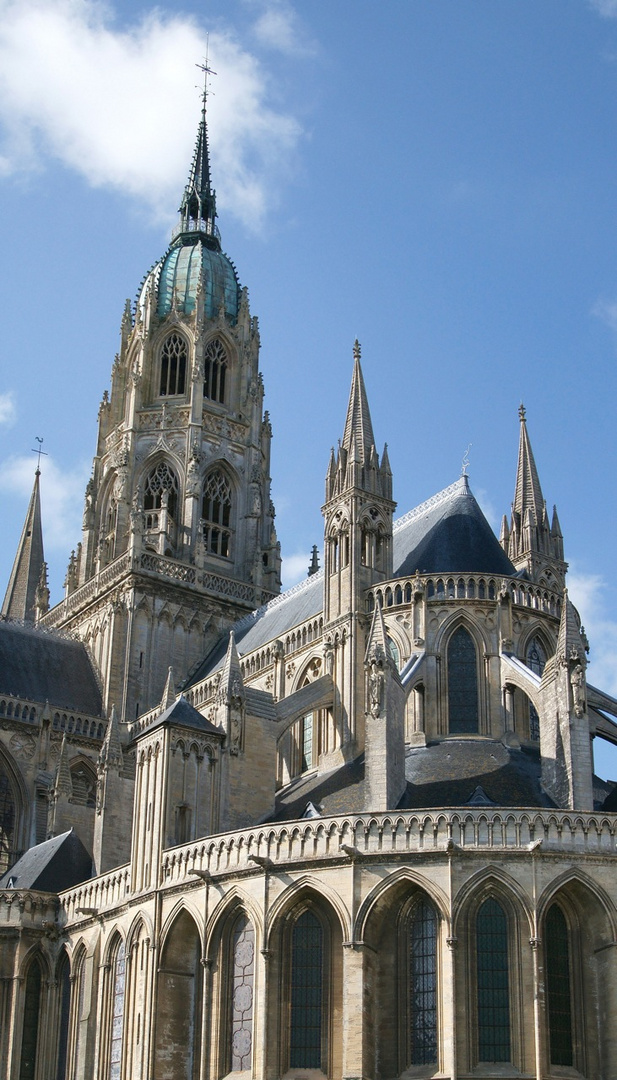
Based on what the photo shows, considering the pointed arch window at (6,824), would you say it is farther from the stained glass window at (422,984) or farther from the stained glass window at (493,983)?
the stained glass window at (493,983)

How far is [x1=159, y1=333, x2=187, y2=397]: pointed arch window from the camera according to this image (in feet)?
205

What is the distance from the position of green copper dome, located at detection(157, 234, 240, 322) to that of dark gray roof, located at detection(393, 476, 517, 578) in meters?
21.1

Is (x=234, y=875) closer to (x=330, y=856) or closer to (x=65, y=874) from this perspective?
(x=330, y=856)

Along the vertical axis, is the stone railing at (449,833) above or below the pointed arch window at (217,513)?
below

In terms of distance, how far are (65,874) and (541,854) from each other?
698 inches

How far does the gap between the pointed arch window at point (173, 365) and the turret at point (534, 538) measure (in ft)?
60.8

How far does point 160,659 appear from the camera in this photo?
2169 inches

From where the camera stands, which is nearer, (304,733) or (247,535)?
(304,733)

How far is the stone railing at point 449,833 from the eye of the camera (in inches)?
1242

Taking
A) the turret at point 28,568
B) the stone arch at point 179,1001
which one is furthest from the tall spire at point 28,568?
the stone arch at point 179,1001

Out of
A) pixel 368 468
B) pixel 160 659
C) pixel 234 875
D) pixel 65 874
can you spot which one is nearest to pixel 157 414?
pixel 160 659

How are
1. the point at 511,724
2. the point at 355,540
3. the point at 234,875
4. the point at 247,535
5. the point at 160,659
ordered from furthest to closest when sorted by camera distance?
the point at 247,535
the point at 160,659
the point at 355,540
the point at 511,724
the point at 234,875

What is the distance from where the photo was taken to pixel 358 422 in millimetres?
44688

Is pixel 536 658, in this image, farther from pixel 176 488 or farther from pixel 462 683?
pixel 176 488
